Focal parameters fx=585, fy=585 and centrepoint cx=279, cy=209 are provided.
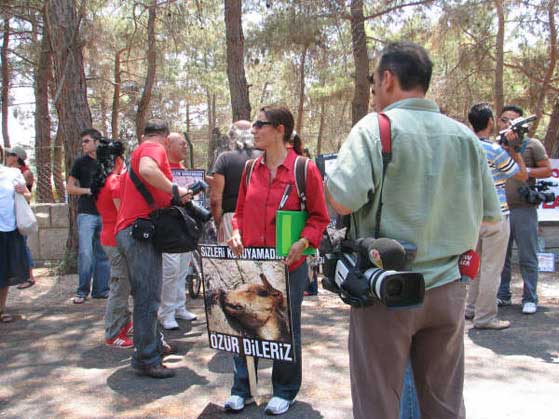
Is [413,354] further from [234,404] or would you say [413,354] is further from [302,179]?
[234,404]

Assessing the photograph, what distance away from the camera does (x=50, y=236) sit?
31.7 feet

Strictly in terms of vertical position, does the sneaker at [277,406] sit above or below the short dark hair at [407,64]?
below

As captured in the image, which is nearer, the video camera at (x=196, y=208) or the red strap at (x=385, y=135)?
the red strap at (x=385, y=135)

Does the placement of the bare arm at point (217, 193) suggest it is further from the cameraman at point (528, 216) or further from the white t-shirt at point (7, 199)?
the cameraman at point (528, 216)

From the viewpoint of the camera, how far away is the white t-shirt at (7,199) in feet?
18.5

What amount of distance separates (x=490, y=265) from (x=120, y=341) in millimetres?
3257

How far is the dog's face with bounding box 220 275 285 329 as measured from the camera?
3365mm

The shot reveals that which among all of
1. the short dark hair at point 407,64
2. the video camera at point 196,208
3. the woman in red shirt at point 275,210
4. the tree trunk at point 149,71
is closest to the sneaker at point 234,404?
→ the woman in red shirt at point 275,210

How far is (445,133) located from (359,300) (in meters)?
0.73

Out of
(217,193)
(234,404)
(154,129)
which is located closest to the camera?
(234,404)

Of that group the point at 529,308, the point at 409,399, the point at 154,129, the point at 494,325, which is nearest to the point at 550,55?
the point at 529,308

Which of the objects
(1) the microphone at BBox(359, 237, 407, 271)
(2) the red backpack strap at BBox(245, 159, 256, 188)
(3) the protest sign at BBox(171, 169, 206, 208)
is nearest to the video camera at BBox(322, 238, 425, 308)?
(1) the microphone at BBox(359, 237, 407, 271)

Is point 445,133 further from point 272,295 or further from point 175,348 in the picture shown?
point 175,348

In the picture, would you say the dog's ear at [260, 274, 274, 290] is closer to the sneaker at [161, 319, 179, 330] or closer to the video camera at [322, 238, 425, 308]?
the video camera at [322, 238, 425, 308]
